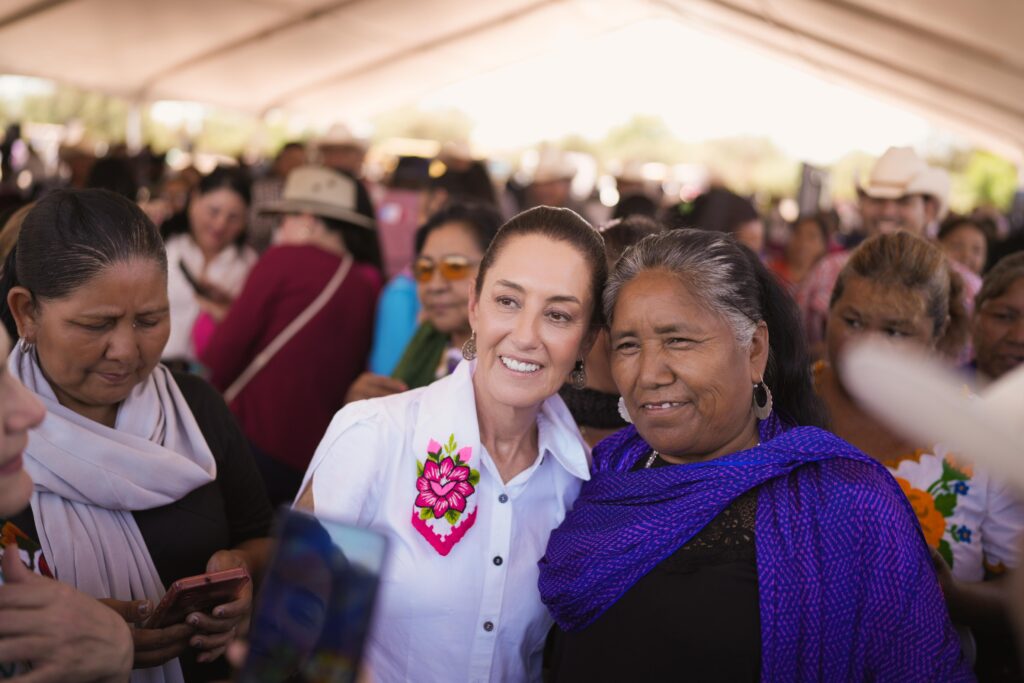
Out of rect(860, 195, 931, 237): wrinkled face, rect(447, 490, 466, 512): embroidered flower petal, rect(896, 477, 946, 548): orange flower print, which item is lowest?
rect(896, 477, 946, 548): orange flower print

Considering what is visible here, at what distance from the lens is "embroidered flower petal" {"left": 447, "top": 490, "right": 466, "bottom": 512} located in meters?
2.19

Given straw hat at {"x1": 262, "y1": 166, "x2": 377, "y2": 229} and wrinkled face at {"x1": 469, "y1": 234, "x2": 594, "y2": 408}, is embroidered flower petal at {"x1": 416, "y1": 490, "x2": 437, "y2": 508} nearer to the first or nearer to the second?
wrinkled face at {"x1": 469, "y1": 234, "x2": 594, "y2": 408}

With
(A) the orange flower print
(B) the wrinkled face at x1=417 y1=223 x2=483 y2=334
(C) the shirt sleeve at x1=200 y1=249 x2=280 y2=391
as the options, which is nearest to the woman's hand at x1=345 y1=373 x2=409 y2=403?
(B) the wrinkled face at x1=417 y1=223 x2=483 y2=334

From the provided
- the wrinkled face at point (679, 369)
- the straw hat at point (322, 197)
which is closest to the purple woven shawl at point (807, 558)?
the wrinkled face at point (679, 369)

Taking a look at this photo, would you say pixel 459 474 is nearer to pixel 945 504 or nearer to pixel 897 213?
pixel 945 504

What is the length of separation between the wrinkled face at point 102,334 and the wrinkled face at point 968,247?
4.81 metres

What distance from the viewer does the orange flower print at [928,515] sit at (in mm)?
2695

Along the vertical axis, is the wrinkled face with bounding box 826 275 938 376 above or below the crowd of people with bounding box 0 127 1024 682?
above

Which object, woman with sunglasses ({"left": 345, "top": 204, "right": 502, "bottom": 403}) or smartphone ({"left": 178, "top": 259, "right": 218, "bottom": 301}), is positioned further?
smartphone ({"left": 178, "top": 259, "right": 218, "bottom": 301})

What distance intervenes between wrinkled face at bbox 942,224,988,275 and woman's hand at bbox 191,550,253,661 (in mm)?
4810

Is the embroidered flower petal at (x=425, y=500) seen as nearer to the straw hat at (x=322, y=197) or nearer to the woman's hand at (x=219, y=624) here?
the woman's hand at (x=219, y=624)

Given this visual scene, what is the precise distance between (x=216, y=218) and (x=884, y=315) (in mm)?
3757

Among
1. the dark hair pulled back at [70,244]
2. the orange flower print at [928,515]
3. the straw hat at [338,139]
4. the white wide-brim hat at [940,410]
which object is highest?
the straw hat at [338,139]

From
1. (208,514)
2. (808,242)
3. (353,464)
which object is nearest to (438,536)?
(353,464)
